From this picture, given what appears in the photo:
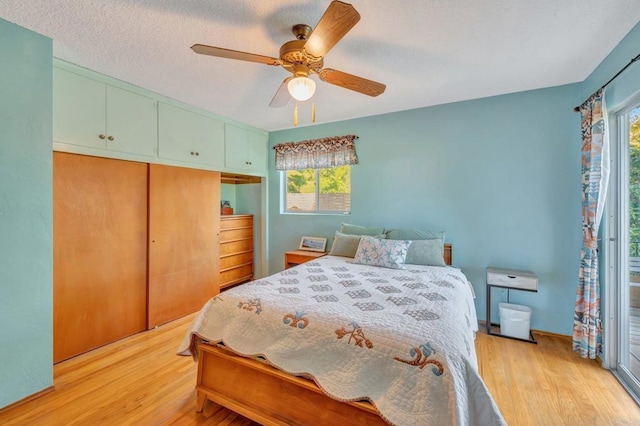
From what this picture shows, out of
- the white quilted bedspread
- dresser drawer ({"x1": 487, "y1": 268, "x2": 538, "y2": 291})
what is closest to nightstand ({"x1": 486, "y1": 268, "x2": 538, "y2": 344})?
dresser drawer ({"x1": 487, "y1": 268, "x2": 538, "y2": 291})

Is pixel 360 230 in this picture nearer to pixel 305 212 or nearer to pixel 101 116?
pixel 305 212

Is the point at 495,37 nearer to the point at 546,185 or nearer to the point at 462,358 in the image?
the point at 546,185

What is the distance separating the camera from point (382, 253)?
9.07 feet

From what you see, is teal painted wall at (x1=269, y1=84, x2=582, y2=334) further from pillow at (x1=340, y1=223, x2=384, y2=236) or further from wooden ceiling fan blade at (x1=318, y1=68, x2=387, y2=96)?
wooden ceiling fan blade at (x1=318, y1=68, x2=387, y2=96)

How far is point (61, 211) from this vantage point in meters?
2.24

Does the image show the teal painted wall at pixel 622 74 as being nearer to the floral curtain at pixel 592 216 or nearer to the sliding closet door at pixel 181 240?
the floral curtain at pixel 592 216

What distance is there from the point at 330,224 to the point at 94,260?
2.65 m

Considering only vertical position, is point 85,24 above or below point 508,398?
above

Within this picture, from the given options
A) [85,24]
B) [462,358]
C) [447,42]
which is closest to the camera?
[462,358]

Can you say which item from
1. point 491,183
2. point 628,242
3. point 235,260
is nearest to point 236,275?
point 235,260

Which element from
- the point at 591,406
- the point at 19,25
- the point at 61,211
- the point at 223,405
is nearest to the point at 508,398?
the point at 591,406

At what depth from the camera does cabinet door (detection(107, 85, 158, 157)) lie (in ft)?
8.27

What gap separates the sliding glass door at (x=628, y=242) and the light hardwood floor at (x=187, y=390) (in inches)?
10.4

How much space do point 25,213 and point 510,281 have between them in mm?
3953
